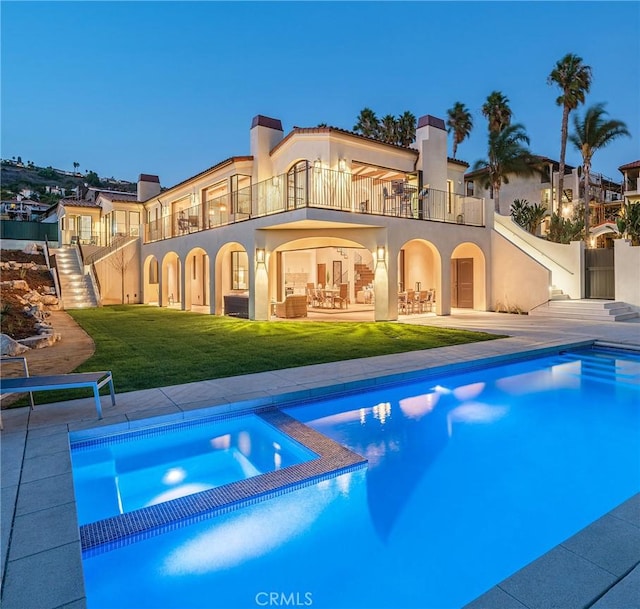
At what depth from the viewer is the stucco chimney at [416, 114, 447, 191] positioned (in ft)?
64.1

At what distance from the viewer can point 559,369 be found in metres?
9.54

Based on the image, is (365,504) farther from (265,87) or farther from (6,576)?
(265,87)

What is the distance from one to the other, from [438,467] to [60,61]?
69896 mm

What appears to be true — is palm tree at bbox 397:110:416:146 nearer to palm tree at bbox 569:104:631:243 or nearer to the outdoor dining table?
palm tree at bbox 569:104:631:243

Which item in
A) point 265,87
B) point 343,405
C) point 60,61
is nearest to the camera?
point 343,405

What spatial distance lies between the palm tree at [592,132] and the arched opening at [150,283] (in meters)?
26.5

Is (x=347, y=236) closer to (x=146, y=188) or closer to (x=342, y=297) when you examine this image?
(x=342, y=297)

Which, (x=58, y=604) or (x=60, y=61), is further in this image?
(x=60, y=61)

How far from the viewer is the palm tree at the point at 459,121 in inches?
1479

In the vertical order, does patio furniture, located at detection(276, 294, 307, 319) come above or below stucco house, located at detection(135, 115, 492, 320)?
below

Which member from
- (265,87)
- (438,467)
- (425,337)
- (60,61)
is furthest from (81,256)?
(265,87)

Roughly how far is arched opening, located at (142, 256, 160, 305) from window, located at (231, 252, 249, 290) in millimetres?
6140

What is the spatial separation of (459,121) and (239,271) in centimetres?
2489

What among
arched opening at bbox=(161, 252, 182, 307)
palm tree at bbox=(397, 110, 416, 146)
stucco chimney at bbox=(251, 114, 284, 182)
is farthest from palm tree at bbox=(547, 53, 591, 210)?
arched opening at bbox=(161, 252, 182, 307)
